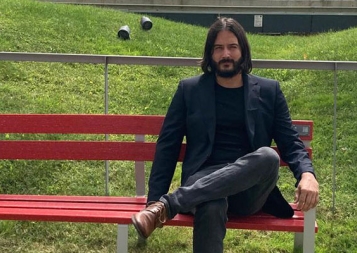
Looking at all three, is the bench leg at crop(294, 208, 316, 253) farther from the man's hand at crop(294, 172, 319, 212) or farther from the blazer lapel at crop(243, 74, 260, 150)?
the blazer lapel at crop(243, 74, 260, 150)

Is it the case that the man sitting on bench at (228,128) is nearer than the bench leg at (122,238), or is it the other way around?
the man sitting on bench at (228,128)

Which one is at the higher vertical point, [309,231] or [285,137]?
[285,137]

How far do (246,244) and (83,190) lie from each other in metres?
1.59

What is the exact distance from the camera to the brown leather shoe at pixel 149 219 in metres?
3.34

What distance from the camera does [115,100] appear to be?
8.10 metres

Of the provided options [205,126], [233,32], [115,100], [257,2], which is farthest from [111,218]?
[257,2]

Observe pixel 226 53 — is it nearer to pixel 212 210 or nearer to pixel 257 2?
pixel 212 210

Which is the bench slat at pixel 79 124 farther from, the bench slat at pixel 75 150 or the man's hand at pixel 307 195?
the man's hand at pixel 307 195

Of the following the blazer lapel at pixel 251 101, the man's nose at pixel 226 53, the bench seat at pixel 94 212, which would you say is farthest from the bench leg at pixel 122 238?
the man's nose at pixel 226 53

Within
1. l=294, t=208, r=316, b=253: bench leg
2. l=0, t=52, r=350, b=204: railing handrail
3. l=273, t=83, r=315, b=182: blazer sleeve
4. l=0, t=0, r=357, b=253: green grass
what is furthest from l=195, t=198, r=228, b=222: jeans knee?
l=0, t=52, r=350, b=204: railing handrail

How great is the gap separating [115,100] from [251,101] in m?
4.41

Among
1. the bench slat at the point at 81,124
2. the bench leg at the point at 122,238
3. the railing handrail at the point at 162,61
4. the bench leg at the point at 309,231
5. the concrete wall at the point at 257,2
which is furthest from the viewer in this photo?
the concrete wall at the point at 257,2

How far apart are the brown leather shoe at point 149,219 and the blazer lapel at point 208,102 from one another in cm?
56

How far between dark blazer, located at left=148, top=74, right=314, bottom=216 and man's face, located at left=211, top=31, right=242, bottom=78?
0.10 m
